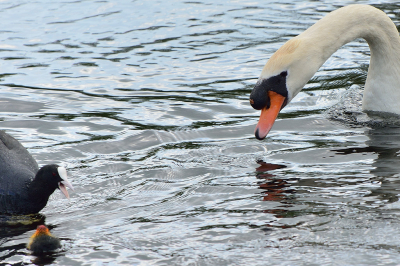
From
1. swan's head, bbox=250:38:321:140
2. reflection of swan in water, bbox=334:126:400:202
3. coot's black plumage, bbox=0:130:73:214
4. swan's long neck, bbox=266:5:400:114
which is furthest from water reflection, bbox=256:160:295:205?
coot's black plumage, bbox=0:130:73:214

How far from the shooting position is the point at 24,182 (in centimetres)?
616

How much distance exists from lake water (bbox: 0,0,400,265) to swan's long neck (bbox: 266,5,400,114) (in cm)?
29

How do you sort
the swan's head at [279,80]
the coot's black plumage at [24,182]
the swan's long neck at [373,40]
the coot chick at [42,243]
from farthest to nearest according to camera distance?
the swan's long neck at [373,40] < the swan's head at [279,80] < the coot's black plumage at [24,182] < the coot chick at [42,243]

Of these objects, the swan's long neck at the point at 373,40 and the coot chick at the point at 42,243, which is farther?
the swan's long neck at the point at 373,40

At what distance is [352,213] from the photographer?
521 centimetres

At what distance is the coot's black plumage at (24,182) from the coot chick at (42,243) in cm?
76

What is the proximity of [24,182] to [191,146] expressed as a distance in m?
1.87

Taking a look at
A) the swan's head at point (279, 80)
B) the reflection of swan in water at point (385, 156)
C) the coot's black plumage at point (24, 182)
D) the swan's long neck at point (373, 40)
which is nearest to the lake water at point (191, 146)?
the reflection of swan in water at point (385, 156)

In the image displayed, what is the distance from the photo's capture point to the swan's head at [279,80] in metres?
6.52

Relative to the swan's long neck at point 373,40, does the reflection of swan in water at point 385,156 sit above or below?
below

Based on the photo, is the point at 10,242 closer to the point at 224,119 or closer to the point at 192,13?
the point at 224,119

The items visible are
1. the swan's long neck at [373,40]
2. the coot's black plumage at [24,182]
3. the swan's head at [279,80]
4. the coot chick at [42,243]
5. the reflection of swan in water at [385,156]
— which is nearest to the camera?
the coot chick at [42,243]

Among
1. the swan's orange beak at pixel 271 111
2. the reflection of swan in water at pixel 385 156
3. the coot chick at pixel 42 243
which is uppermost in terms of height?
the swan's orange beak at pixel 271 111

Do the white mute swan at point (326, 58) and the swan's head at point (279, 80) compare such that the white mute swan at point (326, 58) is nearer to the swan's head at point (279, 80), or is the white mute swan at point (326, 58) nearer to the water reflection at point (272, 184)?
the swan's head at point (279, 80)
